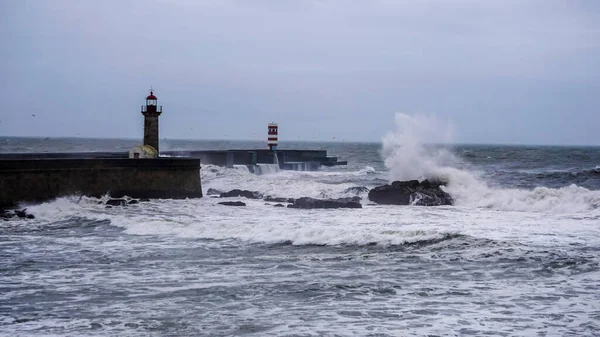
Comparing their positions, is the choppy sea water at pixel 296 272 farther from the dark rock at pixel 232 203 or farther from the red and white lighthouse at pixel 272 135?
the red and white lighthouse at pixel 272 135

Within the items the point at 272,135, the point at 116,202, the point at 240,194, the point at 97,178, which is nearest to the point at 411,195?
the point at 240,194

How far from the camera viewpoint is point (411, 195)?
1644 centimetres

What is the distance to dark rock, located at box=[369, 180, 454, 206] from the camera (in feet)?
53.8

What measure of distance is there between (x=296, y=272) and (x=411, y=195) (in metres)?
8.73

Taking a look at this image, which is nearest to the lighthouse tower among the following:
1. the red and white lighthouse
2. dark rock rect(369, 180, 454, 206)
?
dark rock rect(369, 180, 454, 206)

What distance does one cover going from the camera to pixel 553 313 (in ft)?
20.8

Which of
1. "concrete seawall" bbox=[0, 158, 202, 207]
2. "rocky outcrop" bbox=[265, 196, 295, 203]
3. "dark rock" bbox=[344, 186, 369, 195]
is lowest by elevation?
"rocky outcrop" bbox=[265, 196, 295, 203]

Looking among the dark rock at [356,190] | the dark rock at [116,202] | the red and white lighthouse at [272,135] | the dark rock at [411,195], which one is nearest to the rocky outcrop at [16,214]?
the dark rock at [116,202]

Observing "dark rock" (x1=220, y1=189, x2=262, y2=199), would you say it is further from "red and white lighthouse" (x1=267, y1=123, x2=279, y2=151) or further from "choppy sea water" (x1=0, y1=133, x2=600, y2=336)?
"red and white lighthouse" (x1=267, y1=123, x2=279, y2=151)

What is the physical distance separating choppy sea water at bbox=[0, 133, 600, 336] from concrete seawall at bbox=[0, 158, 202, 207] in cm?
44

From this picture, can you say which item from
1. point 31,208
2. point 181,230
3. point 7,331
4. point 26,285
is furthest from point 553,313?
point 31,208

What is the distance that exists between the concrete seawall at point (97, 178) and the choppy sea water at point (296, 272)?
438 mm

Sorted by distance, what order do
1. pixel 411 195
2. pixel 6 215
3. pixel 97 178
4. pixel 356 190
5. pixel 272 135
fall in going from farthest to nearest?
pixel 272 135 → pixel 356 190 → pixel 411 195 → pixel 97 178 → pixel 6 215

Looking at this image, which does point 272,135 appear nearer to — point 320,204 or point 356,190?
point 356,190
